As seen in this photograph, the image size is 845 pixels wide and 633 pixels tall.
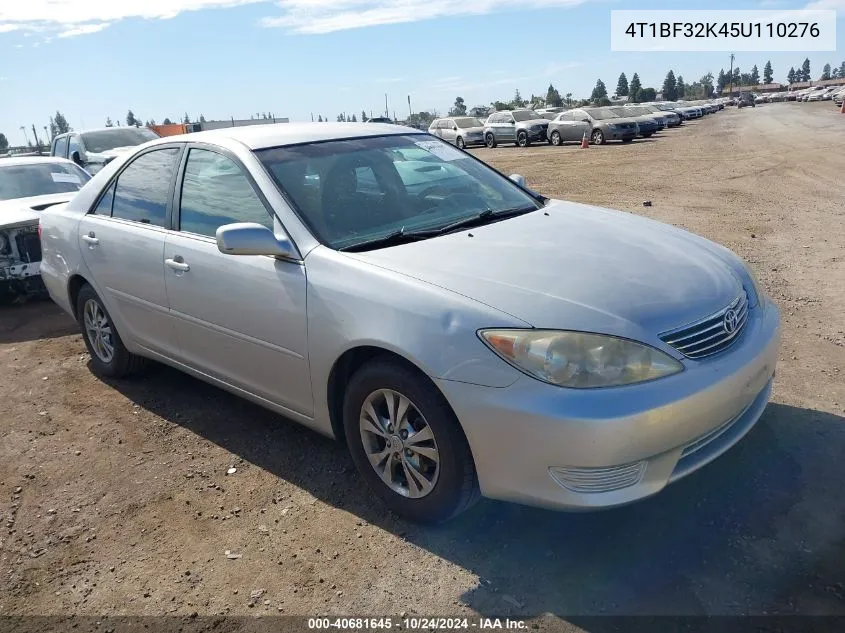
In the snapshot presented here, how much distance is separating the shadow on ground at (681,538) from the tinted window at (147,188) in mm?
1626

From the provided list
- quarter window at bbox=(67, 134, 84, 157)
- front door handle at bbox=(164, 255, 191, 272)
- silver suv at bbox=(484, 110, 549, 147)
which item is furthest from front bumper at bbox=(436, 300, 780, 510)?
silver suv at bbox=(484, 110, 549, 147)

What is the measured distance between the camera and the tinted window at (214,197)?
3.61 metres

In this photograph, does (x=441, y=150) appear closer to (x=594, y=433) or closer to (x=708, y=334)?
(x=708, y=334)

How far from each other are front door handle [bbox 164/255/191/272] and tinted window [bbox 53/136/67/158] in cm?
1256

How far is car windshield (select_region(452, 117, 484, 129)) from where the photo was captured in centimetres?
3403

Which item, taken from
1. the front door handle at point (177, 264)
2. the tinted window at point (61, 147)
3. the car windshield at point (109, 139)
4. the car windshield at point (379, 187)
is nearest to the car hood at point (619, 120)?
the car windshield at point (109, 139)

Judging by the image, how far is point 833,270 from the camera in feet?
21.3

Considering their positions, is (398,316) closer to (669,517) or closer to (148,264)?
(669,517)

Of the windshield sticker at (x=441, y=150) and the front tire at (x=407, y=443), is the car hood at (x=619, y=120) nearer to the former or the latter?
the windshield sticker at (x=441, y=150)

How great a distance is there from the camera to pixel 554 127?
30578 millimetres

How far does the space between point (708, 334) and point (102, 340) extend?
403 centimetres

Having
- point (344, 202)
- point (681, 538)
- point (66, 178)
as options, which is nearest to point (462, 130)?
point (66, 178)

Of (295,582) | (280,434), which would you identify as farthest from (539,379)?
(280,434)

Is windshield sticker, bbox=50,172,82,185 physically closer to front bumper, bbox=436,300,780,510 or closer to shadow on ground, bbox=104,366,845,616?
shadow on ground, bbox=104,366,845,616
